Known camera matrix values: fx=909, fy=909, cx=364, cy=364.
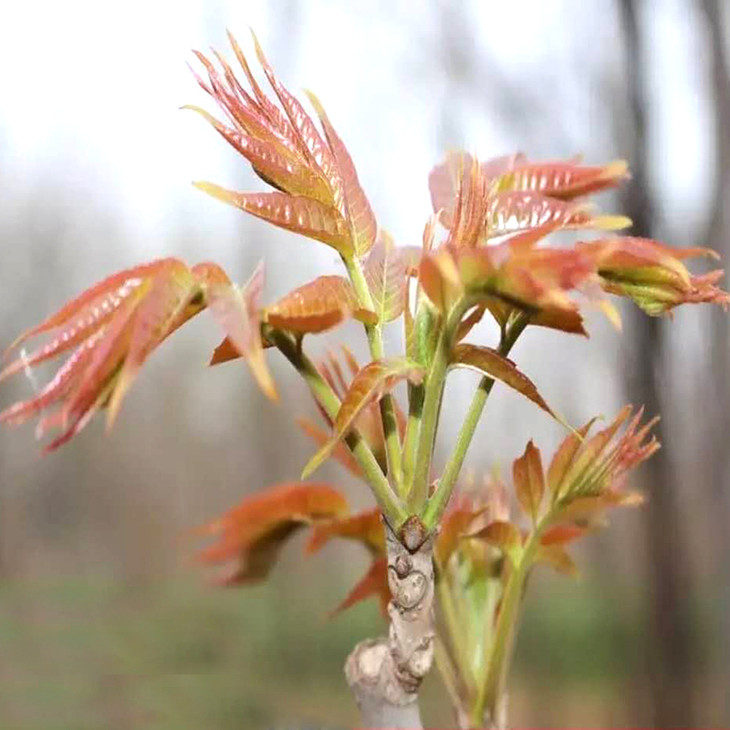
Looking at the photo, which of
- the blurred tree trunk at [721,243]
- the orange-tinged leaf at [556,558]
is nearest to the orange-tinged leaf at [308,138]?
the orange-tinged leaf at [556,558]

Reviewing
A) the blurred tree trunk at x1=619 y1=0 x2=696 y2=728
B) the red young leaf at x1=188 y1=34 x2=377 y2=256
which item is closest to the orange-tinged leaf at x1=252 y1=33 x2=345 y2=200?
the red young leaf at x1=188 y1=34 x2=377 y2=256

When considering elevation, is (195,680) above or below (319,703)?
above

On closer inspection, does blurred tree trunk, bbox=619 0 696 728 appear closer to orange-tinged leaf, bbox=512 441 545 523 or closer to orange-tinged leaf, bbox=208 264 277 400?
orange-tinged leaf, bbox=512 441 545 523

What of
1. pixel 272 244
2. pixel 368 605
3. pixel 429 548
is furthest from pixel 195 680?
pixel 429 548

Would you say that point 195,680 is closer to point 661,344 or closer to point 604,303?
point 661,344

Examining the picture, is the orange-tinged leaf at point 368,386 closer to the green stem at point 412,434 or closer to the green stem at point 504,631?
the green stem at point 412,434

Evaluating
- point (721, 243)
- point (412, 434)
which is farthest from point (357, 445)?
point (721, 243)
